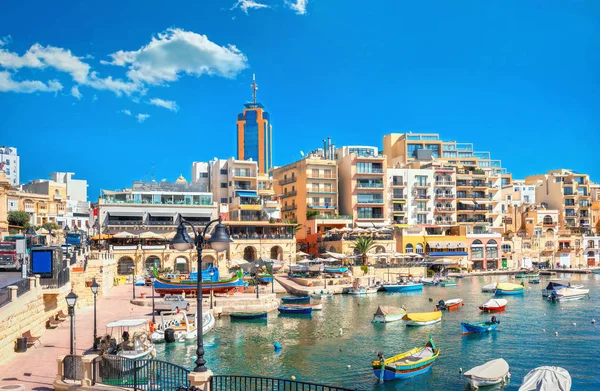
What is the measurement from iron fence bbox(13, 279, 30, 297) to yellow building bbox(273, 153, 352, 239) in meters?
52.2

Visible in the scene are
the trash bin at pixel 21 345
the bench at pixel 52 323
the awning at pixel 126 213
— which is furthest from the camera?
the awning at pixel 126 213

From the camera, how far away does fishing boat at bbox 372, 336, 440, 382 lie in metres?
22.8

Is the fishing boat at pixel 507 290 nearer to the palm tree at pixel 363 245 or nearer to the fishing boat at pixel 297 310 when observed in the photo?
the palm tree at pixel 363 245

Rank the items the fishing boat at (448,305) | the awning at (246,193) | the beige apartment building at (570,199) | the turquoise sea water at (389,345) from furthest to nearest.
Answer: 1. the beige apartment building at (570,199)
2. the awning at (246,193)
3. the fishing boat at (448,305)
4. the turquoise sea water at (389,345)

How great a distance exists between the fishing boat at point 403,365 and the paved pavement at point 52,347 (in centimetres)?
1194

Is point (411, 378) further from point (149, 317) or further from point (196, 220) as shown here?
point (196, 220)

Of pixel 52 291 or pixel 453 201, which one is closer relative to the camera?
pixel 52 291

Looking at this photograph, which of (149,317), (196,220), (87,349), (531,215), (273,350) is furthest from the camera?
(531,215)

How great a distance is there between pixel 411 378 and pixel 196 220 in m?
46.7

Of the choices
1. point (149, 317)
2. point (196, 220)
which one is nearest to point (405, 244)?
point (196, 220)

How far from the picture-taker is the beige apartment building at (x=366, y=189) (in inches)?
2990

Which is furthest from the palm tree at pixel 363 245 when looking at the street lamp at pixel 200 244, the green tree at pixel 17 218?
the street lamp at pixel 200 244

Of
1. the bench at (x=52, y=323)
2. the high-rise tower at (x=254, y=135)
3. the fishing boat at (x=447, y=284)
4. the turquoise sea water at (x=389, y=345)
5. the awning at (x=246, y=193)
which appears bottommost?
the turquoise sea water at (x=389, y=345)

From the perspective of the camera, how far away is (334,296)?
51812 millimetres
